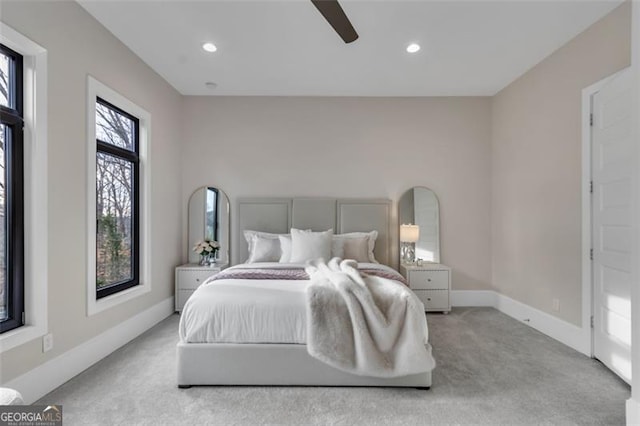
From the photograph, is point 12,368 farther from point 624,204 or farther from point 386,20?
point 624,204

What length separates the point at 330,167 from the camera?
4324 millimetres

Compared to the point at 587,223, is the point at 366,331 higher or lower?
lower

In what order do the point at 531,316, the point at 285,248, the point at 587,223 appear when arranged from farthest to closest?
1. the point at 285,248
2. the point at 531,316
3. the point at 587,223

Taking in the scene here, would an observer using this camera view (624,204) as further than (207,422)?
Yes

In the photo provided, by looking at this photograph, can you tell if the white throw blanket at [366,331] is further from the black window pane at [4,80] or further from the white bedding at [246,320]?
the black window pane at [4,80]

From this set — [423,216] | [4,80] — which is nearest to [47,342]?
[4,80]

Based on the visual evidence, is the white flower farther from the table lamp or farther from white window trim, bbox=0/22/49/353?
the table lamp

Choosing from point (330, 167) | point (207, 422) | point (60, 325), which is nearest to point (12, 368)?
point (60, 325)

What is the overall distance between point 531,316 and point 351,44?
3371 mm

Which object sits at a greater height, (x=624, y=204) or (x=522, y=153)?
(x=522, y=153)

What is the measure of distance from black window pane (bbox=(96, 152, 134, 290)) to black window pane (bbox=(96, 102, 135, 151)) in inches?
6.3

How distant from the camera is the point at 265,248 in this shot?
12.4 ft

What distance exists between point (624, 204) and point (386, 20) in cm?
227

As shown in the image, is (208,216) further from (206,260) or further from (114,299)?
(114,299)
